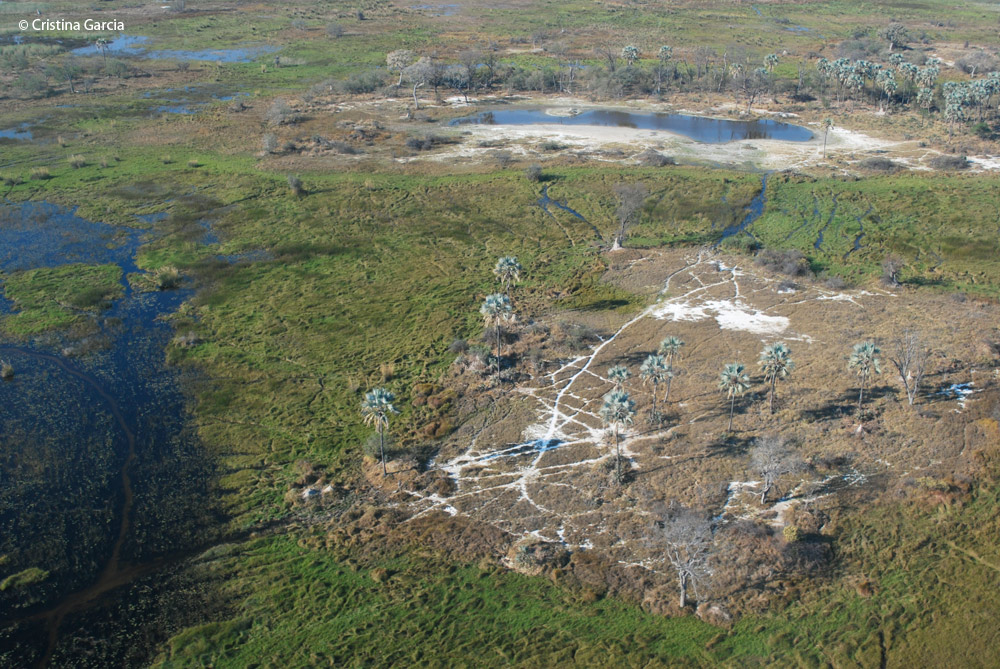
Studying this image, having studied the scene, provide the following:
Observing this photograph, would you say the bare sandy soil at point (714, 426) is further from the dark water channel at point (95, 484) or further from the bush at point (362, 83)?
the bush at point (362, 83)

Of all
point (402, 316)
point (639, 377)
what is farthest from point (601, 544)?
point (402, 316)

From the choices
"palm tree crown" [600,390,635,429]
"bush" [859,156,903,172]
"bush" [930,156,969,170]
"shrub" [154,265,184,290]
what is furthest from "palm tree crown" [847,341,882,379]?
"bush" [930,156,969,170]

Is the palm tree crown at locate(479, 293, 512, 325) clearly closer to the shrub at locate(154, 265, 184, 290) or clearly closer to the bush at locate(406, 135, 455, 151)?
the shrub at locate(154, 265, 184, 290)

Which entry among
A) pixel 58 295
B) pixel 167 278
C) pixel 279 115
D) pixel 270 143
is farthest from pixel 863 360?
pixel 279 115

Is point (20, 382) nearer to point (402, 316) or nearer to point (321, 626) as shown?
point (402, 316)

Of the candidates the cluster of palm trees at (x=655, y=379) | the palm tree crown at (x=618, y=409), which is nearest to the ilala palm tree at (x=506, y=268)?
the cluster of palm trees at (x=655, y=379)

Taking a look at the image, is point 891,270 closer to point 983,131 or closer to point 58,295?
point 983,131
